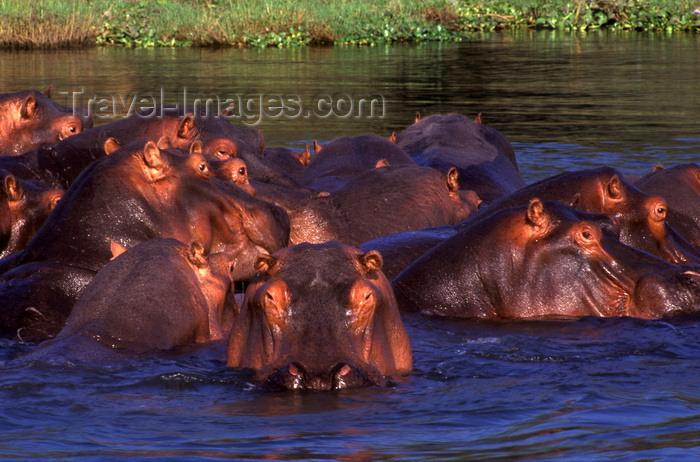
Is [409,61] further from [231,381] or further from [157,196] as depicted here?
[231,381]

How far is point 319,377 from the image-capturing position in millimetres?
4254

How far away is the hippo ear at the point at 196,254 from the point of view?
5.53m

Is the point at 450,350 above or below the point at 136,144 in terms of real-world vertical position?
below

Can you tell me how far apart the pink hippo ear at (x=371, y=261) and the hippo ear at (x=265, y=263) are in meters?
0.37

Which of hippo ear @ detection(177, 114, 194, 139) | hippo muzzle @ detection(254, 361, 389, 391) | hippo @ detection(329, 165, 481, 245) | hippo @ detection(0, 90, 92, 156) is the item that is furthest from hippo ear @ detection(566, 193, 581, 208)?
hippo @ detection(0, 90, 92, 156)

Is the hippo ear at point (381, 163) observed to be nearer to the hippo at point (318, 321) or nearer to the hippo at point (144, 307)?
the hippo at point (144, 307)

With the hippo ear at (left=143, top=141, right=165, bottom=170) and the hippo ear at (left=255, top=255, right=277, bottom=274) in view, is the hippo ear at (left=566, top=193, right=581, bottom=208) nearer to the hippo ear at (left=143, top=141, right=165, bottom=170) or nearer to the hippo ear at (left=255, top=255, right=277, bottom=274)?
the hippo ear at (left=143, top=141, right=165, bottom=170)

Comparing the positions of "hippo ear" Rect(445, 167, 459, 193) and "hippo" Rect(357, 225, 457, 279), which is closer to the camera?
"hippo" Rect(357, 225, 457, 279)

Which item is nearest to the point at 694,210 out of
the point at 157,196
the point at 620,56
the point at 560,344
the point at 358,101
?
the point at 560,344

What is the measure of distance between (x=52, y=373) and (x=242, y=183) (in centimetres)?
275

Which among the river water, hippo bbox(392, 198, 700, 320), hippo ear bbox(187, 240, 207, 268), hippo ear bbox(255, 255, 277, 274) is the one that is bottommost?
the river water

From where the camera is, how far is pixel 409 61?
88.2ft

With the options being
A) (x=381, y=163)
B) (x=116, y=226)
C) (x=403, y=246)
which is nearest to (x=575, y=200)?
(x=403, y=246)

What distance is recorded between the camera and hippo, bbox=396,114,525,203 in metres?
9.79
